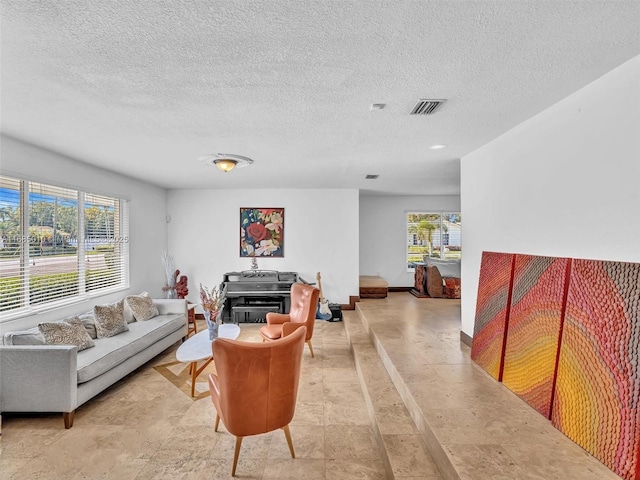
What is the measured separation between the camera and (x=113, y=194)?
469 cm

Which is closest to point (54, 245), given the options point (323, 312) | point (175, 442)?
point (175, 442)

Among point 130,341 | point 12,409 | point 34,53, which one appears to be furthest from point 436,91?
point 12,409

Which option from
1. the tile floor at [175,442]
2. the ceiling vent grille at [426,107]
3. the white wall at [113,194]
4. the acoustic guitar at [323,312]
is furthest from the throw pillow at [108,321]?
the ceiling vent grille at [426,107]

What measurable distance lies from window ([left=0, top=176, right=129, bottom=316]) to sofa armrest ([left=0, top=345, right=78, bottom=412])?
69 cm

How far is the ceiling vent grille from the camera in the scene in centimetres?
229

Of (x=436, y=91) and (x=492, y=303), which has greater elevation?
(x=436, y=91)

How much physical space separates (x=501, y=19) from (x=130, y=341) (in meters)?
4.23

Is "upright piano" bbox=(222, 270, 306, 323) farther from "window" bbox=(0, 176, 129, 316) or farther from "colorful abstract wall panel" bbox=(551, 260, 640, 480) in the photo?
"colorful abstract wall panel" bbox=(551, 260, 640, 480)

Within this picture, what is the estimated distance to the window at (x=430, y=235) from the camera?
305 inches

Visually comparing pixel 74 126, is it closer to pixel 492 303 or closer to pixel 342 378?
pixel 342 378

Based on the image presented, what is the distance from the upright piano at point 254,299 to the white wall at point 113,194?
140cm

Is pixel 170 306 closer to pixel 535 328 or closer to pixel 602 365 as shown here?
pixel 535 328

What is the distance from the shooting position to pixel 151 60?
1.75m

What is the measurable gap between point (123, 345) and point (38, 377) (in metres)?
0.79
